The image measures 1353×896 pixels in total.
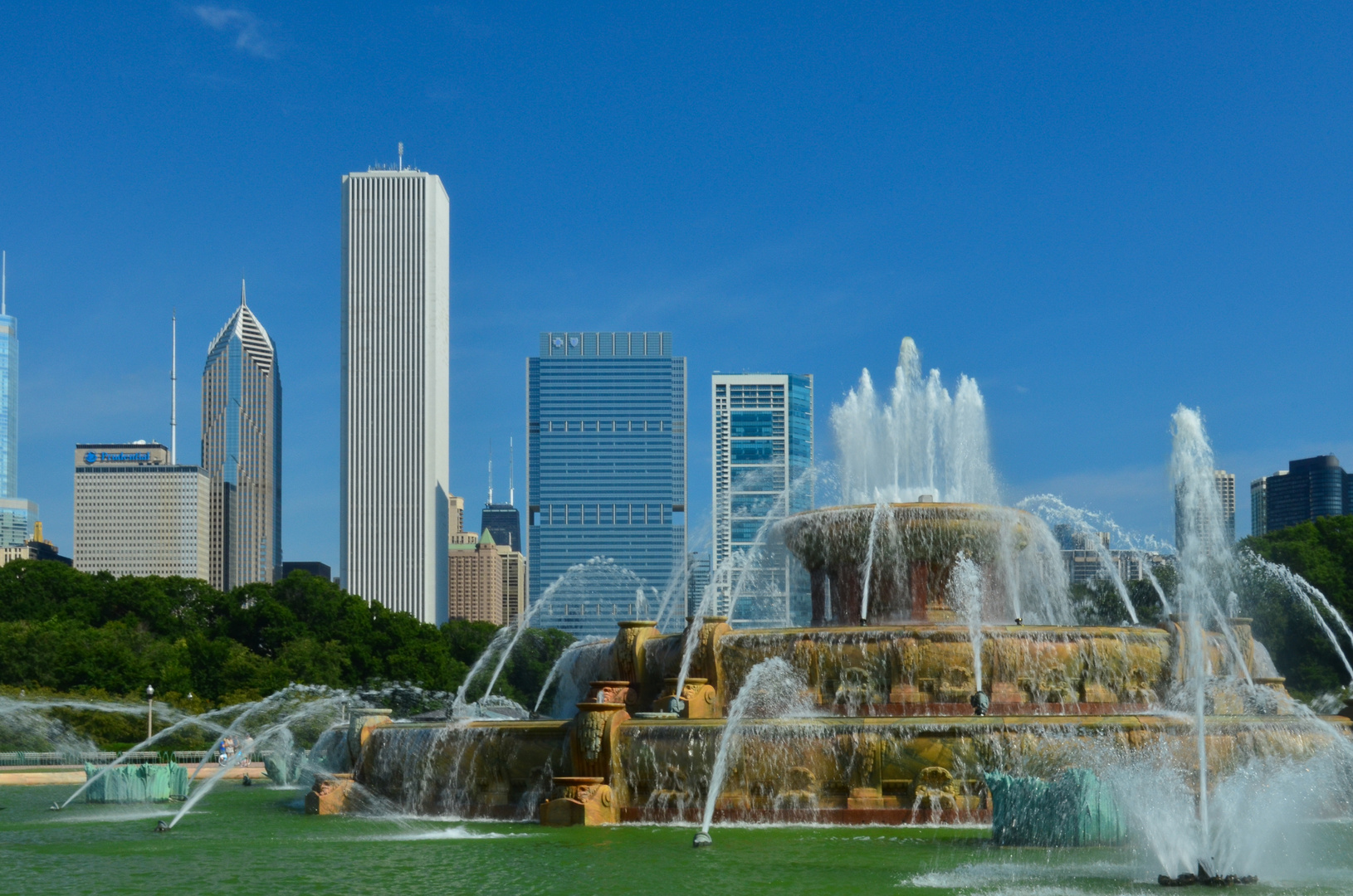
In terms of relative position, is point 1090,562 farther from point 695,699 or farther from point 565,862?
point 565,862

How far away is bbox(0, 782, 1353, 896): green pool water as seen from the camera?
1692cm

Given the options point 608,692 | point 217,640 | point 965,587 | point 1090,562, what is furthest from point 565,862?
point 1090,562

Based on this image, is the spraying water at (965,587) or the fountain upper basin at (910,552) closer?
the fountain upper basin at (910,552)

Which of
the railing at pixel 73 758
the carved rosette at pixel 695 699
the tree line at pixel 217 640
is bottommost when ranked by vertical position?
the railing at pixel 73 758

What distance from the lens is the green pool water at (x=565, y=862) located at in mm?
16922

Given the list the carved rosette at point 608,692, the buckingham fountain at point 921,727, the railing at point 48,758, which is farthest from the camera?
the railing at point 48,758

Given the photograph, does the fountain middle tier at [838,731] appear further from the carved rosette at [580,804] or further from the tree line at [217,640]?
the tree line at [217,640]

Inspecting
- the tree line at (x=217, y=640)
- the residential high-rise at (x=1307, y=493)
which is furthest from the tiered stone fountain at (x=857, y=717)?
the residential high-rise at (x=1307, y=493)

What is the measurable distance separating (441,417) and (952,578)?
167624 mm

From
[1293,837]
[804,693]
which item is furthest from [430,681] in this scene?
[1293,837]

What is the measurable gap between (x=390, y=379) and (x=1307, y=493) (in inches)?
4220

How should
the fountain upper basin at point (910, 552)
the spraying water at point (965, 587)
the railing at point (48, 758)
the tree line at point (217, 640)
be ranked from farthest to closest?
1. the tree line at point (217, 640)
2. the railing at point (48, 758)
3. the spraying water at point (965, 587)
4. the fountain upper basin at point (910, 552)

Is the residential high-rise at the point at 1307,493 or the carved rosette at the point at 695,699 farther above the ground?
the residential high-rise at the point at 1307,493

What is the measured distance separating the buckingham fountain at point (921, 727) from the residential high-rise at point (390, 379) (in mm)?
157737
